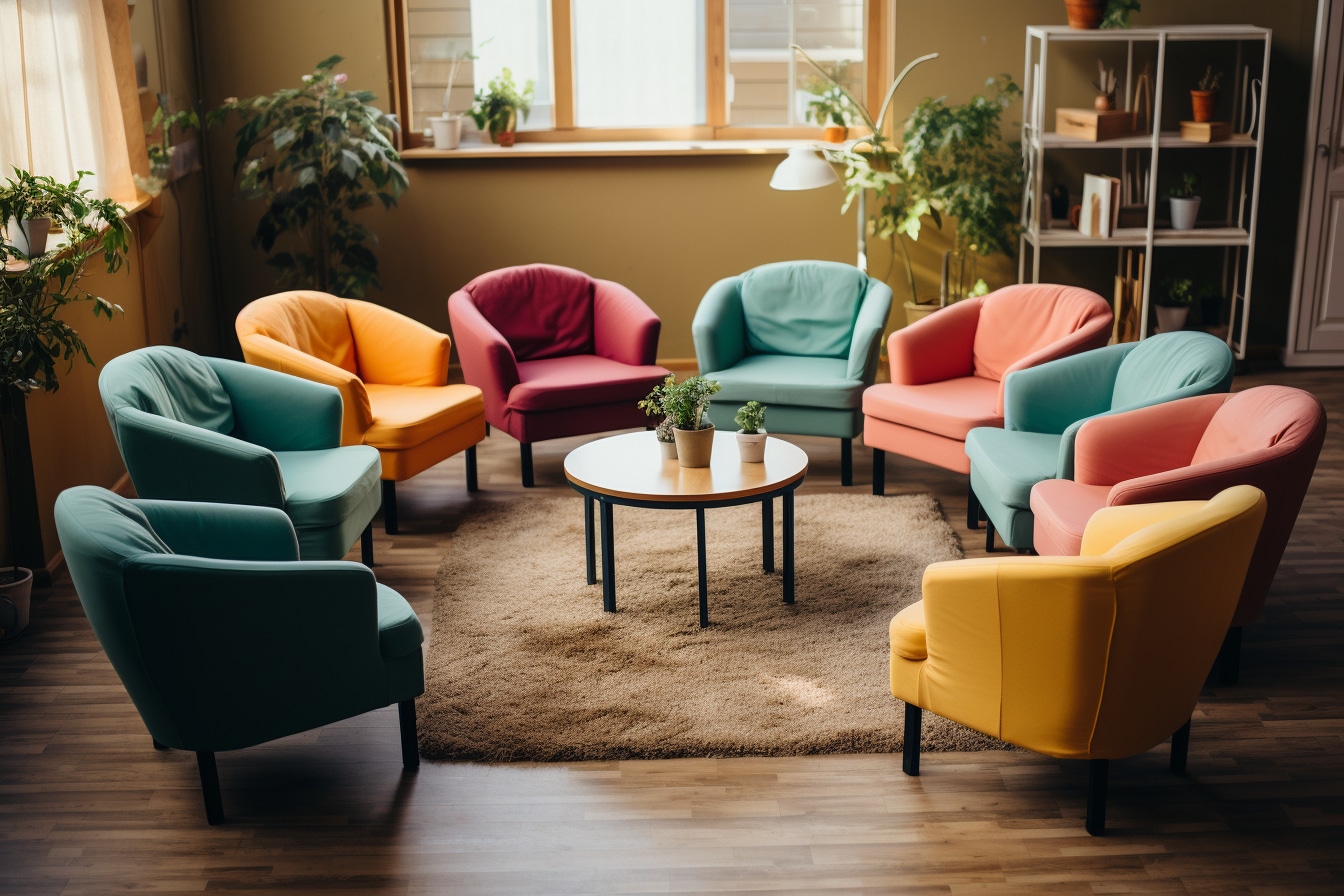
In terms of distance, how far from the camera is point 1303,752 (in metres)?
3.54

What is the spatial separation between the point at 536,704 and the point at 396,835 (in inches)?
27.0

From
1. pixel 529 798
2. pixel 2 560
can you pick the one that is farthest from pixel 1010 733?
pixel 2 560

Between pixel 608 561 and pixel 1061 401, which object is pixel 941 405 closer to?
pixel 1061 401

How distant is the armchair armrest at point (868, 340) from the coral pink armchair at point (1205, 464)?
1505 mm

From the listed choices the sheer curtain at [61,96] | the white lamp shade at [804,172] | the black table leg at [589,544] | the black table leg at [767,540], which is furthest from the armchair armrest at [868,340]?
the sheer curtain at [61,96]

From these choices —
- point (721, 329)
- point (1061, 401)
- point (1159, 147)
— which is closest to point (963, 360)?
point (1061, 401)

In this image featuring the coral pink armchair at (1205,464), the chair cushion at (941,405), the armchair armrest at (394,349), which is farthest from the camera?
the armchair armrest at (394,349)

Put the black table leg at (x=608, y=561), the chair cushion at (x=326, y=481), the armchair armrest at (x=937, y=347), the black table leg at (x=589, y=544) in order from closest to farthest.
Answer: the chair cushion at (x=326, y=481) < the black table leg at (x=608, y=561) < the black table leg at (x=589, y=544) < the armchair armrest at (x=937, y=347)

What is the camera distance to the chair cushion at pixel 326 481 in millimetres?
4223

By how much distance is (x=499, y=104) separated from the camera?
7238 mm

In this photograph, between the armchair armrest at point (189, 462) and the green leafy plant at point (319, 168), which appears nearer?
the armchair armrest at point (189, 462)

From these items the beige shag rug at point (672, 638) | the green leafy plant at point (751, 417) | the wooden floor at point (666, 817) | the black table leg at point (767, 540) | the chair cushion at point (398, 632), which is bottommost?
the wooden floor at point (666, 817)

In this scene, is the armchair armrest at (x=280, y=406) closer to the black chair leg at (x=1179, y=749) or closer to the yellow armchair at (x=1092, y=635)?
the yellow armchair at (x=1092, y=635)

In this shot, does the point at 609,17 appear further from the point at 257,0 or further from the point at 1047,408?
the point at 1047,408
